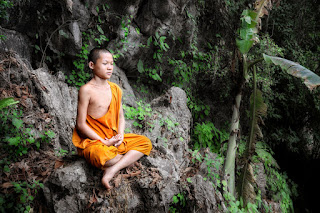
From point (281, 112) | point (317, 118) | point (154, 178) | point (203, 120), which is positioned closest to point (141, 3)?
point (203, 120)

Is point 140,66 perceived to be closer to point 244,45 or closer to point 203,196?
point 244,45

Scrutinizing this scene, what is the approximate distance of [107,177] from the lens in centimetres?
264

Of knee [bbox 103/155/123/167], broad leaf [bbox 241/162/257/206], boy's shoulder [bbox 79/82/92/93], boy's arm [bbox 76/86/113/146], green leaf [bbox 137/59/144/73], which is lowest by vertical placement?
broad leaf [bbox 241/162/257/206]

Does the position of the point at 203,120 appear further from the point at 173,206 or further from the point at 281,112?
the point at 173,206

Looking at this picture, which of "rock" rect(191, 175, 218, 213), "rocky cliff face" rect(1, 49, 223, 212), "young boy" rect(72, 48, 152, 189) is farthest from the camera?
"rock" rect(191, 175, 218, 213)

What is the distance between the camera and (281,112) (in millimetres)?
7883

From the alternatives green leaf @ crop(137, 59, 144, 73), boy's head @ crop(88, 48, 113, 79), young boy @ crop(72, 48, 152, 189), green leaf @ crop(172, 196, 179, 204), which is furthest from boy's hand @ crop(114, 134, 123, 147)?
green leaf @ crop(137, 59, 144, 73)

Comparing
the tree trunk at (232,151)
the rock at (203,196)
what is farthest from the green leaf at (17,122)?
the tree trunk at (232,151)

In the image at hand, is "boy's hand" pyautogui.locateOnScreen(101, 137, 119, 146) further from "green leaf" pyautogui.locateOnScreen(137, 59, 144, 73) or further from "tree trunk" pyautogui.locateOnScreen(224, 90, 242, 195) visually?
"green leaf" pyautogui.locateOnScreen(137, 59, 144, 73)

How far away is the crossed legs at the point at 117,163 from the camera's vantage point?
2.63 m

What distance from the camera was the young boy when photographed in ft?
8.87

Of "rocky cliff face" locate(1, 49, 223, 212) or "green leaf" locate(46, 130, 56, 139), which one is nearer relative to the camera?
"rocky cliff face" locate(1, 49, 223, 212)

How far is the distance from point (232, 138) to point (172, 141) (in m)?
1.25

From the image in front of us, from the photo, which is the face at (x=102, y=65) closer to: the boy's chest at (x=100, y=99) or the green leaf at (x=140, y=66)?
the boy's chest at (x=100, y=99)
